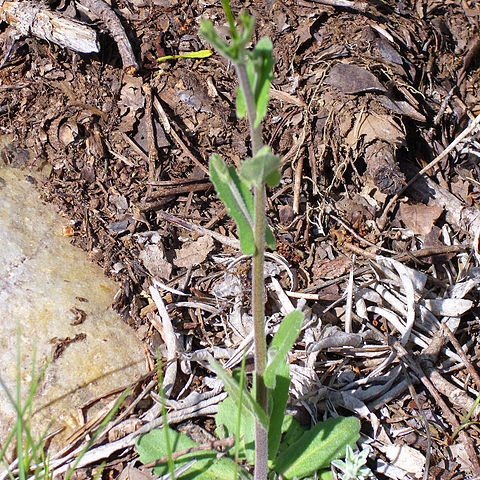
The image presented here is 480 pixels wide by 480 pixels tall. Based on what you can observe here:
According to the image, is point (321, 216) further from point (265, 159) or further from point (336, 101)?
point (265, 159)

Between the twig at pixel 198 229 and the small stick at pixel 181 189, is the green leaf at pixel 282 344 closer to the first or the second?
the twig at pixel 198 229

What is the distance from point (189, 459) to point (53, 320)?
103 centimetres

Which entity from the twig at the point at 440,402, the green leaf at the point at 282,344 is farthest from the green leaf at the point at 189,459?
the twig at the point at 440,402

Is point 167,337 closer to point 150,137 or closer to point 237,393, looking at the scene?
point 237,393

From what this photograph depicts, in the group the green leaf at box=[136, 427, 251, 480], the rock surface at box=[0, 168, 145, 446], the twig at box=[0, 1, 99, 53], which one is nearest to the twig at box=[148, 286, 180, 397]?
the rock surface at box=[0, 168, 145, 446]

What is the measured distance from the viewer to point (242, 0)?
373cm

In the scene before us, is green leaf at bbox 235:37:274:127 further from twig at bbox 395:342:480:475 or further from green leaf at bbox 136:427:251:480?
twig at bbox 395:342:480:475

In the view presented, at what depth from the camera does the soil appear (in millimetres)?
3090

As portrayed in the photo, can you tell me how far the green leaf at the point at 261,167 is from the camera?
1567mm

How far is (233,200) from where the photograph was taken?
5.95ft

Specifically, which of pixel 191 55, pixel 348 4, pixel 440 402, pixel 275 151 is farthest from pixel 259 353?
pixel 348 4

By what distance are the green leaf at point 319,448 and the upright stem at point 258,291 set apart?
201 millimetres

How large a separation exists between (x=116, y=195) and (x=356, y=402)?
6.14 feet

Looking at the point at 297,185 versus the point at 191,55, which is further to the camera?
the point at 191,55
